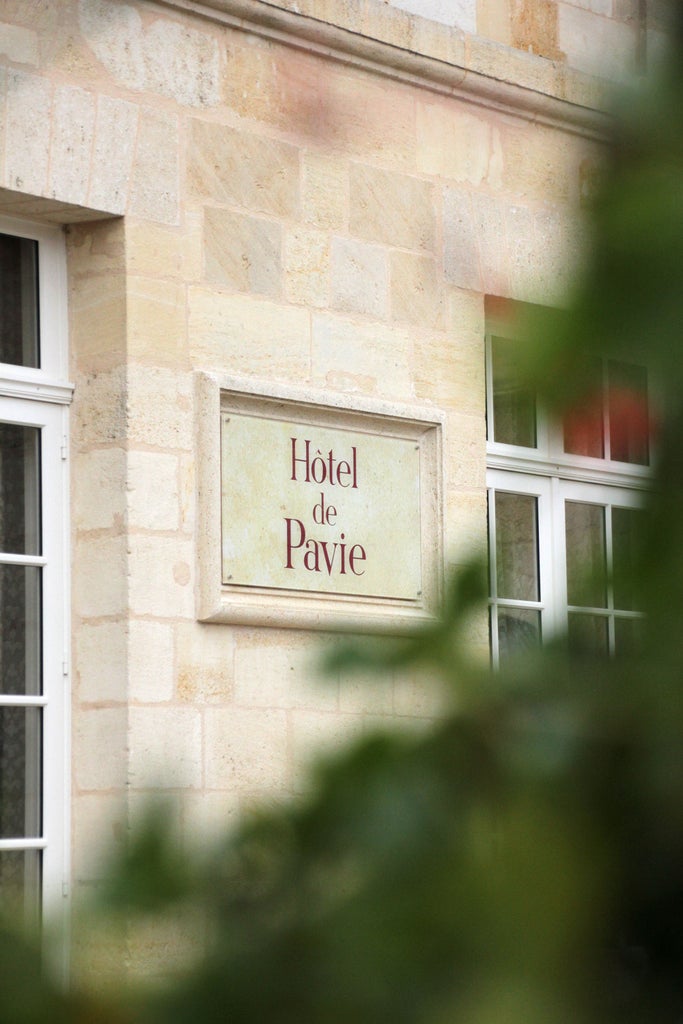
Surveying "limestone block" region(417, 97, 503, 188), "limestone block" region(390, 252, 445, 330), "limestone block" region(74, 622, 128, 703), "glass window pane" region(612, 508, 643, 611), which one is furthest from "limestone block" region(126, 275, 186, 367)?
"glass window pane" region(612, 508, 643, 611)

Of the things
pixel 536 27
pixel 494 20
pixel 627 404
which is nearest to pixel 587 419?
pixel 627 404

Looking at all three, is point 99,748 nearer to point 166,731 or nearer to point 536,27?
point 166,731

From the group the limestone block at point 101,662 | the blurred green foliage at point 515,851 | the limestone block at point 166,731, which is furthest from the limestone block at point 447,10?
the blurred green foliage at point 515,851

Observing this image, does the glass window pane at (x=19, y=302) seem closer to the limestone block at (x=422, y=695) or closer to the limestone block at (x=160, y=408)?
the limestone block at (x=160, y=408)

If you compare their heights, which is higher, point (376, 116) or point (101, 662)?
point (376, 116)

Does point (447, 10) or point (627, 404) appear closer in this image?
point (627, 404)

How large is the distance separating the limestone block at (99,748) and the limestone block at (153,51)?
5.24 feet

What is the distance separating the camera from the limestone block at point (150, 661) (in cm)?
416

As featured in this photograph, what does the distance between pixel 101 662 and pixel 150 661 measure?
123mm

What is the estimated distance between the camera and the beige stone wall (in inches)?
166

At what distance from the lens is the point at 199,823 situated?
1.98ft

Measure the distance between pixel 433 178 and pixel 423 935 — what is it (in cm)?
491

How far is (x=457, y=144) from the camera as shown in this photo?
5270 mm

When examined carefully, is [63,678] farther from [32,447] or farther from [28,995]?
[28,995]
